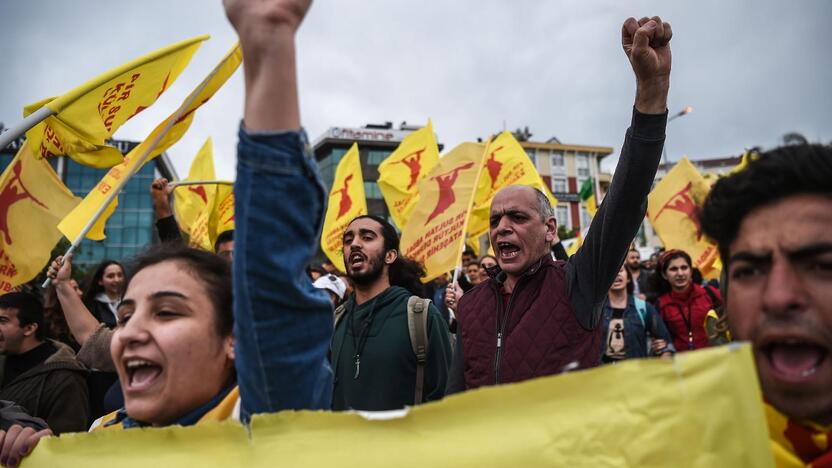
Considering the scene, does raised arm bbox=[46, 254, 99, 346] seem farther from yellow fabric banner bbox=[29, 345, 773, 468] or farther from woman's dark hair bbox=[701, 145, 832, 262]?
woman's dark hair bbox=[701, 145, 832, 262]

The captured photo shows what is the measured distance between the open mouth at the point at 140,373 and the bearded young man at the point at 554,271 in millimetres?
1374

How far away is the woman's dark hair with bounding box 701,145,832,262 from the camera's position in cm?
135

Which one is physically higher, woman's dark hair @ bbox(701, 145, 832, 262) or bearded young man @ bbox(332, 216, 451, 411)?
woman's dark hair @ bbox(701, 145, 832, 262)

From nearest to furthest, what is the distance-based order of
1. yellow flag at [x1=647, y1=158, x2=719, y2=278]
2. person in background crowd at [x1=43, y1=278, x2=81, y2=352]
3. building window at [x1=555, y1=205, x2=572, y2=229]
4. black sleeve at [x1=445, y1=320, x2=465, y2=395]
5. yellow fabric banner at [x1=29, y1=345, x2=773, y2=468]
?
1. yellow fabric banner at [x1=29, y1=345, x2=773, y2=468]
2. black sleeve at [x1=445, y1=320, x2=465, y2=395]
3. person in background crowd at [x1=43, y1=278, x2=81, y2=352]
4. yellow flag at [x1=647, y1=158, x2=719, y2=278]
5. building window at [x1=555, y1=205, x2=572, y2=229]

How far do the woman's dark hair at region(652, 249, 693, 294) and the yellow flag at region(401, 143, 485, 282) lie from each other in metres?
1.91

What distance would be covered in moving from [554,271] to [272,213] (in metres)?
1.82

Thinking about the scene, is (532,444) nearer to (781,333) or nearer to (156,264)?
(781,333)

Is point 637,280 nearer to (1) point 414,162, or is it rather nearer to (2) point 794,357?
(1) point 414,162

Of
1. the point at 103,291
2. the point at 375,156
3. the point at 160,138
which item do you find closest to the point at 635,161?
the point at 160,138

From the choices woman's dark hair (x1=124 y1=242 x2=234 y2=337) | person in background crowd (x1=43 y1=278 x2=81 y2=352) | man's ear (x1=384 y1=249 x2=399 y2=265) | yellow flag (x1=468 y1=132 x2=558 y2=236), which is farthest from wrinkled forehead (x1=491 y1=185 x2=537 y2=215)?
yellow flag (x1=468 y1=132 x2=558 y2=236)

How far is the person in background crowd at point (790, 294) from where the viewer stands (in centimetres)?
121

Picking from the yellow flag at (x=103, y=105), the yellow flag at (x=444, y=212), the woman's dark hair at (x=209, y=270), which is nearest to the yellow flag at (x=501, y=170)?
the yellow flag at (x=444, y=212)

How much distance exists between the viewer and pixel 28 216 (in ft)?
14.2

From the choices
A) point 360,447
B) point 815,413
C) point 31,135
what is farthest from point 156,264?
point 31,135
